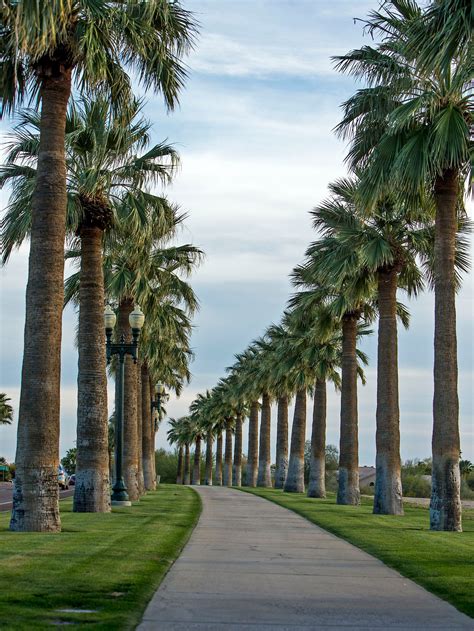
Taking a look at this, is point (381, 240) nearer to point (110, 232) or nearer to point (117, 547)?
point (110, 232)

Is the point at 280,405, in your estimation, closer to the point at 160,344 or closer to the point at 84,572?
the point at 160,344

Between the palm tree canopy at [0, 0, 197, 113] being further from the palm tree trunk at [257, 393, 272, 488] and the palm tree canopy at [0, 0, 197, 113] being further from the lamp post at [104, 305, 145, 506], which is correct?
the palm tree trunk at [257, 393, 272, 488]

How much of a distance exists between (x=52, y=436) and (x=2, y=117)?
21.7 feet

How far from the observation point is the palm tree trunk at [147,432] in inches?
1927

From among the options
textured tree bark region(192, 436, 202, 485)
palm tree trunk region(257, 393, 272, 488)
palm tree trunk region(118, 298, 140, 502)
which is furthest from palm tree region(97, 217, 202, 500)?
textured tree bark region(192, 436, 202, 485)

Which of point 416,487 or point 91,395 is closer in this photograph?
point 91,395

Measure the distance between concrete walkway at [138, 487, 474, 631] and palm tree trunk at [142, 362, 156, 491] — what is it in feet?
103

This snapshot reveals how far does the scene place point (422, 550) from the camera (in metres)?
16.2

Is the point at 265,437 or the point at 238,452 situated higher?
the point at 265,437

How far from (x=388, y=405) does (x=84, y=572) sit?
797 inches

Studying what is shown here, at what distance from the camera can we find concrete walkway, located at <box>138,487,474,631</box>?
30.0 feet

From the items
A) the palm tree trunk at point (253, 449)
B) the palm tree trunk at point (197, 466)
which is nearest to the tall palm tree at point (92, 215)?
the palm tree trunk at point (253, 449)

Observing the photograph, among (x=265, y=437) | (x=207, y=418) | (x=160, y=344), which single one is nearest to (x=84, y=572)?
(x=160, y=344)

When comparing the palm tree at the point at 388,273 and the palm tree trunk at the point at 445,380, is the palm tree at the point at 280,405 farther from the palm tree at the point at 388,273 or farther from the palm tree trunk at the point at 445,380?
the palm tree trunk at the point at 445,380
